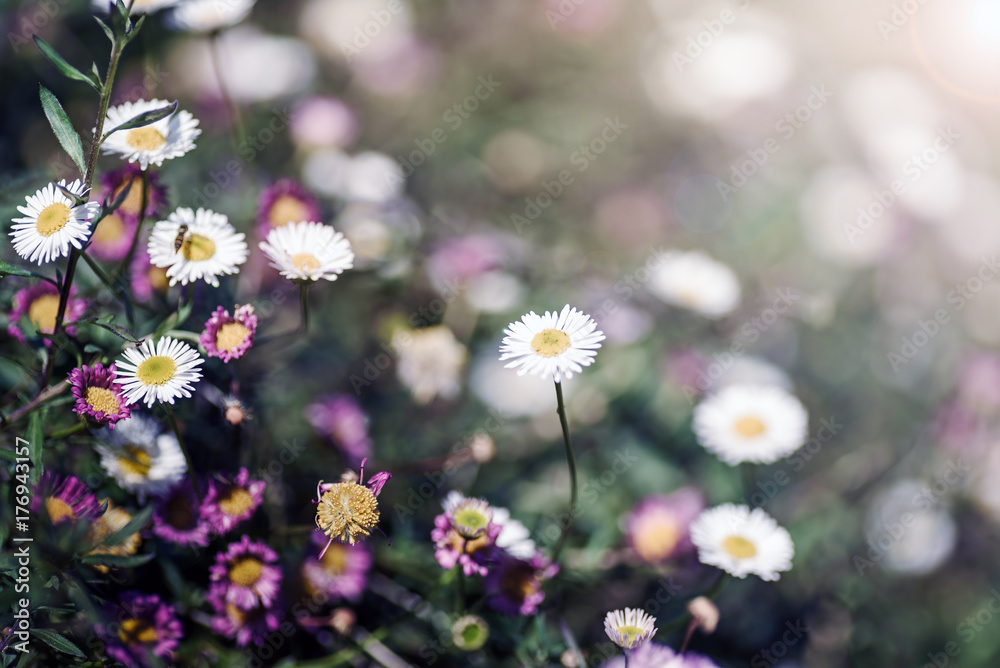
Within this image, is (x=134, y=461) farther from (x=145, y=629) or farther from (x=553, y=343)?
(x=553, y=343)

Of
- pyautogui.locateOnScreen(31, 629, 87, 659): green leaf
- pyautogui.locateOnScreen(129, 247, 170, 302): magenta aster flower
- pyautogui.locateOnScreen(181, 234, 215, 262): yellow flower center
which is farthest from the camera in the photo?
pyautogui.locateOnScreen(129, 247, 170, 302): magenta aster flower

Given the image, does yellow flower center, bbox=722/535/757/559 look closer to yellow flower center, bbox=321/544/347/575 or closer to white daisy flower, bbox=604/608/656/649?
white daisy flower, bbox=604/608/656/649

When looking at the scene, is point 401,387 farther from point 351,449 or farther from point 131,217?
point 131,217

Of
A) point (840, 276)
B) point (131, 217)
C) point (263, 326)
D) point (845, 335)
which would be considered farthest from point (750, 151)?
point (131, 217)

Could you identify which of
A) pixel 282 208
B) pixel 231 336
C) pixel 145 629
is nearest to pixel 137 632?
pixel 145 629

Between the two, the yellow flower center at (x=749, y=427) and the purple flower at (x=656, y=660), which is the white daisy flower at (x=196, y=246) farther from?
the yellow flower center at (x=749, y=427)

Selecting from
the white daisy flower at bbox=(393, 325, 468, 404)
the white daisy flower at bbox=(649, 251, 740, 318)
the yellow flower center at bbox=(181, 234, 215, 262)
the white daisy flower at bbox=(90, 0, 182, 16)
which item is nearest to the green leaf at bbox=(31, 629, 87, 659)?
the yellow flower center at bbox=(181, 234, 215, 262)

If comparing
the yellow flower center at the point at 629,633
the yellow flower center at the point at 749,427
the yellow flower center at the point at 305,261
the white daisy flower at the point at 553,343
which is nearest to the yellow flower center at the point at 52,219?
the yellow flower center at the point at 305,261
